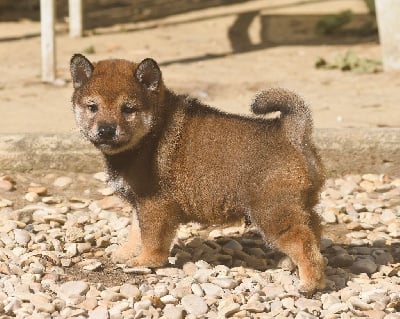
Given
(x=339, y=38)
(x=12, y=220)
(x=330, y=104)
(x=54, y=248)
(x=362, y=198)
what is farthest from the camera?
(x=339, y=38)

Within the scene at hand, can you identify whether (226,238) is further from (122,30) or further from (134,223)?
(122,30)

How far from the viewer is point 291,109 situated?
511 centimetres

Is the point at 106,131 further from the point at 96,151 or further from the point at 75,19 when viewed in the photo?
the point at 75,19

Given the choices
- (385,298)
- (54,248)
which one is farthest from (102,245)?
(385,298)

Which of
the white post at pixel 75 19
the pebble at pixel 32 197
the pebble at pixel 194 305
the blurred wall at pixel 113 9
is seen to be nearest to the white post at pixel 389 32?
the white post at pixel 75 19

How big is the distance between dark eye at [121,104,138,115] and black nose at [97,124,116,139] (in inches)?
5.4

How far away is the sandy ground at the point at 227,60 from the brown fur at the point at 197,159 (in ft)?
8.85

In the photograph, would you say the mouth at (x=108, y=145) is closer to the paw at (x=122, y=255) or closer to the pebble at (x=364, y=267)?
the paw at (x=122, y=255)

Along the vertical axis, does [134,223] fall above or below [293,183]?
below

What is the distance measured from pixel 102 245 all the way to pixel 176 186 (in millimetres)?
903

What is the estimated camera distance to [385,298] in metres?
4.98

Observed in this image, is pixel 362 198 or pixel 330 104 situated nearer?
pixel 362 198

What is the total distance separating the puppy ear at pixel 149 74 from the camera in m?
5.14

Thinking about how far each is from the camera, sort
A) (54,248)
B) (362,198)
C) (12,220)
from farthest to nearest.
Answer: (362,198) < (12,220) < (54,248)
